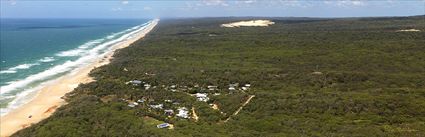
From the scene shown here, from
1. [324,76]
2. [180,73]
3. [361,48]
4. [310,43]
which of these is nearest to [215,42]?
[310,43]

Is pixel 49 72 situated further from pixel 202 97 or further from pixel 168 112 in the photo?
pixel 168 112

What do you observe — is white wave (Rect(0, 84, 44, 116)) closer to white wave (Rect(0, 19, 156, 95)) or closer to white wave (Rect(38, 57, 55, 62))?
white wave (Rect(0, 19, 156, 95))

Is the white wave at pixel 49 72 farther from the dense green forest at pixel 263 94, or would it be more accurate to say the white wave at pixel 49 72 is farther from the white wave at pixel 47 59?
the dense green forest at pixel 263 94

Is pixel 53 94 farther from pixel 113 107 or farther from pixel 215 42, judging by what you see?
pixel 215 42

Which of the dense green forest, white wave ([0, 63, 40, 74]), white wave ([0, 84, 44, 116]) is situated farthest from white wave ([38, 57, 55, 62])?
white wave ([0, 84, 44, 116])

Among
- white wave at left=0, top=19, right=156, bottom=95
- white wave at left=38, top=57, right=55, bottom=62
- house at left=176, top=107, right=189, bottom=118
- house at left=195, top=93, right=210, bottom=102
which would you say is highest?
house at left=195, top=93, right=210, bottom=102

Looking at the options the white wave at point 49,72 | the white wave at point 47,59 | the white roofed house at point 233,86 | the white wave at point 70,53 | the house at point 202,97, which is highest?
the white roofed house at point 233,86

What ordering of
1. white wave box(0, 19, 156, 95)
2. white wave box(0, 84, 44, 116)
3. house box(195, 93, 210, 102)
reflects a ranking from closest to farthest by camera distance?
1. house box(195, 93, 210, 102)
2. white wave box(0, 84, 44, 116)
3. white wave box(0, 19, 156, 95)

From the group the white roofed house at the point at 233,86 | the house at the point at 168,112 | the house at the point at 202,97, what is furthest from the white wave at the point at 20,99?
the white roofed house at the point at 233,86
